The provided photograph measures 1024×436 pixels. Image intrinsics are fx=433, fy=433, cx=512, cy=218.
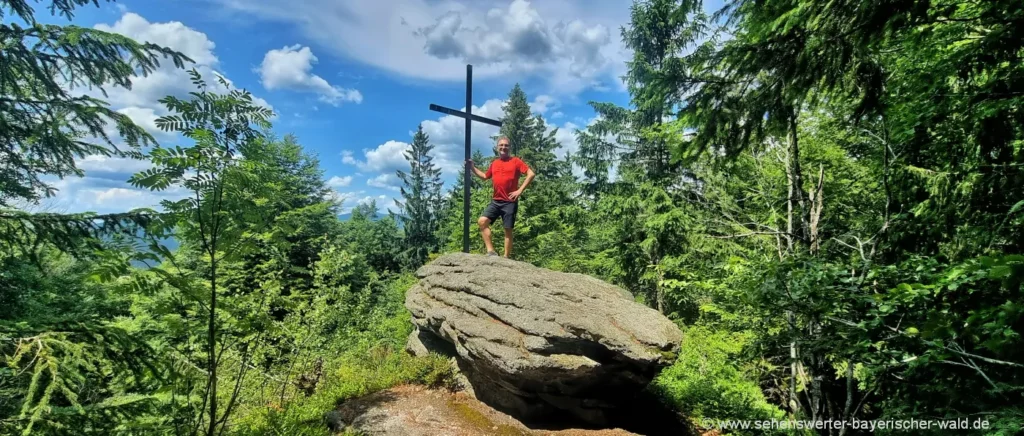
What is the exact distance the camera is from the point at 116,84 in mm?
4516

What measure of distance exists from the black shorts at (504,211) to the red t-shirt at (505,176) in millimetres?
87

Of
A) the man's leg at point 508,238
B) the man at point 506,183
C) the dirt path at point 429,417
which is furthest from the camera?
the man's leg at point 508,238

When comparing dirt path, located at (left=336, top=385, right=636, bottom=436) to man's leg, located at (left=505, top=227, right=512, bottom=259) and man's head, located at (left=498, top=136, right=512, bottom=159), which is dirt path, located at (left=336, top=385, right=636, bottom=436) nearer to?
man's leg, located at (left=505, top=227, right=512, bottom=259)

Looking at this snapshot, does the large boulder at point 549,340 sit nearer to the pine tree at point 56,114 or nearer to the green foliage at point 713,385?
the green foliage at point 713,385

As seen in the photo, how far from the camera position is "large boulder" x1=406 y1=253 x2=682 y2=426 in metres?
5.62

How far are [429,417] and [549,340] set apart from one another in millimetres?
2119

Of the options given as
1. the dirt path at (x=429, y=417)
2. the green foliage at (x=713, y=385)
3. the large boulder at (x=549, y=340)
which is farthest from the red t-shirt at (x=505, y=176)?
the green foliage at (x=713, y=385)

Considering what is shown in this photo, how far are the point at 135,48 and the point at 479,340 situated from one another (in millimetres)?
4975

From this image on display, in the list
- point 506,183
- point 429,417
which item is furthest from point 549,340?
point 506,183

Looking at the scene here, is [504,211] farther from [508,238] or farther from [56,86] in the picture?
[56,86]

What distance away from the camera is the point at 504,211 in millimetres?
7426

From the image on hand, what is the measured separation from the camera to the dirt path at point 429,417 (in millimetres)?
5777

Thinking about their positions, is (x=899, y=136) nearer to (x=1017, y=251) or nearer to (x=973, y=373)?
(x=1017, y=251)

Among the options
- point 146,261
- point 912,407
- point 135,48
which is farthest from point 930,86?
point 135,48
